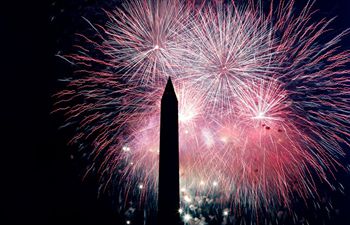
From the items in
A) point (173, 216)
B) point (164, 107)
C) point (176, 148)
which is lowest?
point (173, 216)

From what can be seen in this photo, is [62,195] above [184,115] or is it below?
below

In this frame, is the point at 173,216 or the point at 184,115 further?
the point at 184,115

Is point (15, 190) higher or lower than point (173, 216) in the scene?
higher

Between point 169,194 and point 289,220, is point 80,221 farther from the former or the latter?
point 289,220

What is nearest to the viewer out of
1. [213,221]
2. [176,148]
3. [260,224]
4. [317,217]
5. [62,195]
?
[176,148]

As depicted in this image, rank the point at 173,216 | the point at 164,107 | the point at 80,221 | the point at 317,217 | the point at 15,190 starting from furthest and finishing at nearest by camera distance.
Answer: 1. the point at 317,217
2. the point at 80,221
3. the point at 15,190
4. the point at 164,107
5. the point at 173,216

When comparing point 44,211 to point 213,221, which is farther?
point 213,221

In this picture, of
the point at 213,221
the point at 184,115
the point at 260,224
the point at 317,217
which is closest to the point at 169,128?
the point at 184,115

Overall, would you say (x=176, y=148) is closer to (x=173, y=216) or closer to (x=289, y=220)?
(x=173, y=216)

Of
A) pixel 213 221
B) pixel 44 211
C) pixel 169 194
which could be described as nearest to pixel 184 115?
pixel 169 194
